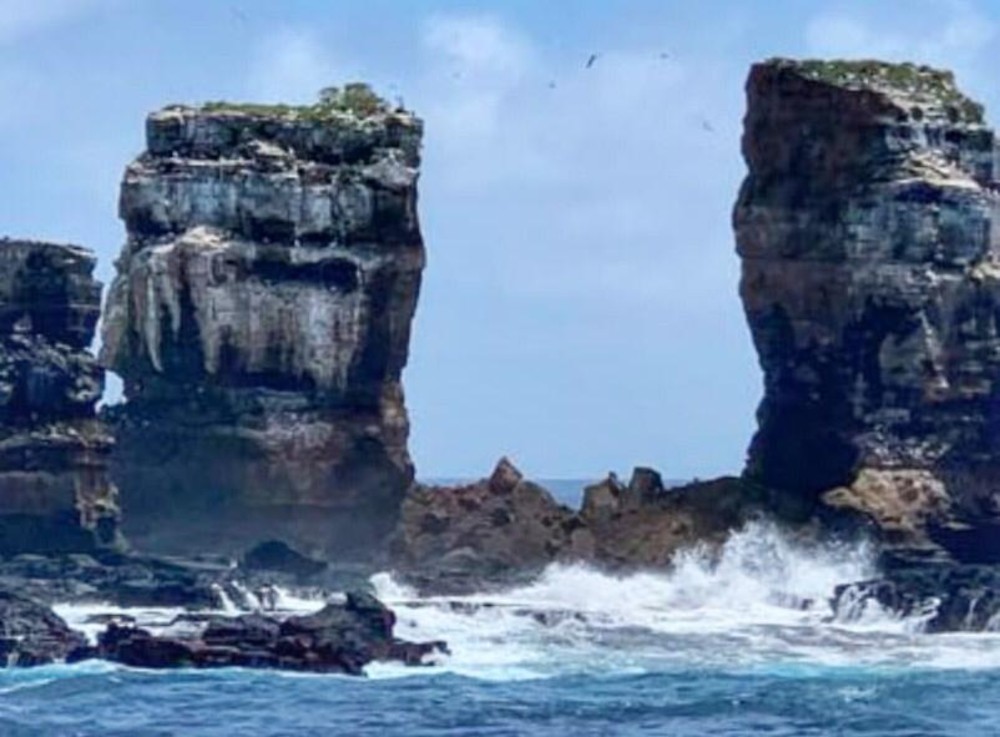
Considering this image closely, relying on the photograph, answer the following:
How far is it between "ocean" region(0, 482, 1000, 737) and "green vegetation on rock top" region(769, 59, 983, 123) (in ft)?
42.2

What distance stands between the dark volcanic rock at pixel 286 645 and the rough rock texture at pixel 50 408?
16533mm

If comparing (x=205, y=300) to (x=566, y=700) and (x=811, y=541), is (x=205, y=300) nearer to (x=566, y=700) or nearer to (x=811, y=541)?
(x=811, y=541)

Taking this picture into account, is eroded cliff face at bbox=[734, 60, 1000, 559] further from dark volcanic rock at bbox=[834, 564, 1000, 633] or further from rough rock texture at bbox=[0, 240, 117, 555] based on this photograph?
rough rock texture at bbox=[0, 240, 117, 555]

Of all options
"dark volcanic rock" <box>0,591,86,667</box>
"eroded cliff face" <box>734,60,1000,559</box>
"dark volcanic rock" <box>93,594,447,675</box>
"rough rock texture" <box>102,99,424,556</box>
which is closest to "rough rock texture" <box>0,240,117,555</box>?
"rough rock texture" <box>102,99,424,556</box>

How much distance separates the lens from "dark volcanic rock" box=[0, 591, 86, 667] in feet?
272

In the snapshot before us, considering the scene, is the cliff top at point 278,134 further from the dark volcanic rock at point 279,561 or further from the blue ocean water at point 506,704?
the blue ocean water at point 506,704

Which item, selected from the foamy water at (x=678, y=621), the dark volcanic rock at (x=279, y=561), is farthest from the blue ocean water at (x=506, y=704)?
the dark volcanic rock at (x=279, y=561)

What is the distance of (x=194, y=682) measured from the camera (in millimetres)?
80000

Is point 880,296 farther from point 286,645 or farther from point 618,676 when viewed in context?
point 286,645

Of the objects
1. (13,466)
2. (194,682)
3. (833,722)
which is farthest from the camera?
(13,466)

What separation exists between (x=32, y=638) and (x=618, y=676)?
1312 centimetres

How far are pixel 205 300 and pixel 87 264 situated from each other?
401cm

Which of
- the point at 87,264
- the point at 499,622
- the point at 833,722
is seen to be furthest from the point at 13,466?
the point at 833,722

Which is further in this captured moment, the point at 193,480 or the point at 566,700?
the point at 193,480
